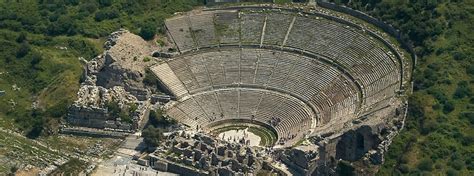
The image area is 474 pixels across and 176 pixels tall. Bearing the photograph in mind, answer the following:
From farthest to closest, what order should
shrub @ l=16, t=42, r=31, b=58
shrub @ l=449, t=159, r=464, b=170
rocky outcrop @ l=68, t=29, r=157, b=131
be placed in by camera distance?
shrub @ l=16, t=42, r=31, b=58 < rocky outcrop @ l=68, t=29, r=157, b=131 < shrub @ l=449, t=159, r=464, b=170

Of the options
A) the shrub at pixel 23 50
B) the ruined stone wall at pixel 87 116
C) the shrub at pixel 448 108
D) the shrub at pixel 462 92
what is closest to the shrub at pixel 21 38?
the shrub at pixel 23 50

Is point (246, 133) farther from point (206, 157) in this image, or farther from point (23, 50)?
point (23, 50)

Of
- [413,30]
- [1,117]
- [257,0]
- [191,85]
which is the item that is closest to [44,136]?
[1,117]

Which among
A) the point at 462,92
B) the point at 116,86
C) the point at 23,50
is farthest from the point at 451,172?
the point at 23,50

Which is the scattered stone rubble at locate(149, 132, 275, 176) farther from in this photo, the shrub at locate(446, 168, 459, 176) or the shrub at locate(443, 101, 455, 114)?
the shrub at locate(443, 101, 455, 114)

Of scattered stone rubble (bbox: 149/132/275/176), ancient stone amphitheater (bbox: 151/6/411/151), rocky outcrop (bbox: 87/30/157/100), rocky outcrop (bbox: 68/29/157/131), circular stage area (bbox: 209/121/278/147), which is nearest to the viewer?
scattered stone rubble (bbox: 149/132/275/176)

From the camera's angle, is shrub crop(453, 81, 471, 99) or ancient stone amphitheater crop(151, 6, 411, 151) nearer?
shrub crop(453, 81, 471, 99)

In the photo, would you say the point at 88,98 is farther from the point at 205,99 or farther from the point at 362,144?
the point at 362,144

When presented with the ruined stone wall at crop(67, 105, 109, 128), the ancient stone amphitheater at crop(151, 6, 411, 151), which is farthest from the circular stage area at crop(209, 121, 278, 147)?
the ruined stone wall at crop(67, 105, 109, 128)
